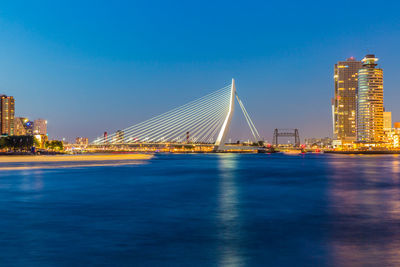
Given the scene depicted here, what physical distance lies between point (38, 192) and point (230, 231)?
58.5ft

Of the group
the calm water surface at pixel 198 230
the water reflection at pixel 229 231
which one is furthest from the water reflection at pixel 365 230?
the water reflection at pixel 229 231

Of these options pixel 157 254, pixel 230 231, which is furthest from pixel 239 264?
pixel 230 231

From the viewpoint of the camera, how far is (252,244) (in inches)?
506

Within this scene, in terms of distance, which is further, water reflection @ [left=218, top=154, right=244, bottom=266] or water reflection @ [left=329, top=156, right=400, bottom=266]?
water reflection @ [left=218, top=154, right=244, bottom=266]

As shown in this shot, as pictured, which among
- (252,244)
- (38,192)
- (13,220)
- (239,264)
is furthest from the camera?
(38,192)

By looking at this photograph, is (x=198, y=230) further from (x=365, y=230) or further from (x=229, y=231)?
(x=365, y=230)

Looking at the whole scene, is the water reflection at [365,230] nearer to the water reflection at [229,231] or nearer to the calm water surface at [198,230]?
the calm water surface at [198,230]

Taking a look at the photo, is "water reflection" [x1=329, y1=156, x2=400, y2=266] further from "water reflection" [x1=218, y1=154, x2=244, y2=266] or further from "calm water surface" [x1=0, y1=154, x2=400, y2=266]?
"water reflection" [x1=218, y1=154, x2=244, y2=266]

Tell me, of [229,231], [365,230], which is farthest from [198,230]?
[365,230]

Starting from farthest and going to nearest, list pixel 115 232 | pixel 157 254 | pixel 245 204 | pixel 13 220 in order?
pixel 245 204, pixel 13 220, pixel 115 232, pixel 157 254

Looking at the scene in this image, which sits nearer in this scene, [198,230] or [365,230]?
[365,230]

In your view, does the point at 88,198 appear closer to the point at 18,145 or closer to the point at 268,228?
the point at 268,228

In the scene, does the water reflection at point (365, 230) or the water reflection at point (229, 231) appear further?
the water reflection at point (229, 231)

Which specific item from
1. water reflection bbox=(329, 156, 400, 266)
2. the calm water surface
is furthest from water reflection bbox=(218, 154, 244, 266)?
water reflection bbox=(329, 156, 400, 266)
